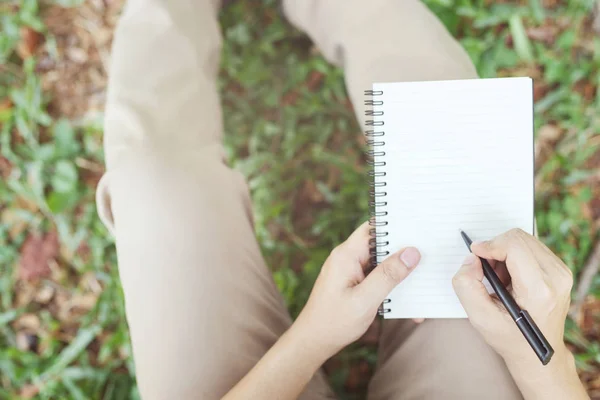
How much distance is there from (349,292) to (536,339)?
10.3 inches

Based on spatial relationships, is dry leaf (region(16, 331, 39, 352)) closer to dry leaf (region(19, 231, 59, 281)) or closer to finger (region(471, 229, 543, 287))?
dry leaf (region(19, 231, 59, 281))

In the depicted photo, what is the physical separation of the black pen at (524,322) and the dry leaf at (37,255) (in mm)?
1138

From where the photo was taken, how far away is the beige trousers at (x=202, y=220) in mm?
833

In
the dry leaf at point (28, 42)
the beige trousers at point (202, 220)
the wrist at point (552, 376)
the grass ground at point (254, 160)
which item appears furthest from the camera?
the dry leaf at point (28, 42)

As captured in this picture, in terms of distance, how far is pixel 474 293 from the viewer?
0.71 m

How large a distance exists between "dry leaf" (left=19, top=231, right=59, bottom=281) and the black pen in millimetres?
1138

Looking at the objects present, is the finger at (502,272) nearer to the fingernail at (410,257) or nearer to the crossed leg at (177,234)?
the fingernail at (410,257)

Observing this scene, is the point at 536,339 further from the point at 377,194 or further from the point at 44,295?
the point at 44,295

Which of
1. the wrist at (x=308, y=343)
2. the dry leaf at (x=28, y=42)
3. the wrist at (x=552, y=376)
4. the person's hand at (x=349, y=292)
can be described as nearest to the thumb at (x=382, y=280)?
the person's hand at (x=349, y=292)

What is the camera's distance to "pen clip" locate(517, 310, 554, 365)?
0.62 metres

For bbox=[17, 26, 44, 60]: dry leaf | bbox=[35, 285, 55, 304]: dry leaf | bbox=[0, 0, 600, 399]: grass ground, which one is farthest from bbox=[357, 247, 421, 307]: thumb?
bbox=[17, 26, 44, 60]: dry leaf

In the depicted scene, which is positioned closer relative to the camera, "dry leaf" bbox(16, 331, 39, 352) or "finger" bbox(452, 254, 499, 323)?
"finger" bbox(452, 254, 499, 323)

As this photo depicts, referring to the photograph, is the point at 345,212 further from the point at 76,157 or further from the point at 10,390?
the point at 10,390

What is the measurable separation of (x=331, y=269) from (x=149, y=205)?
1.12 feet
